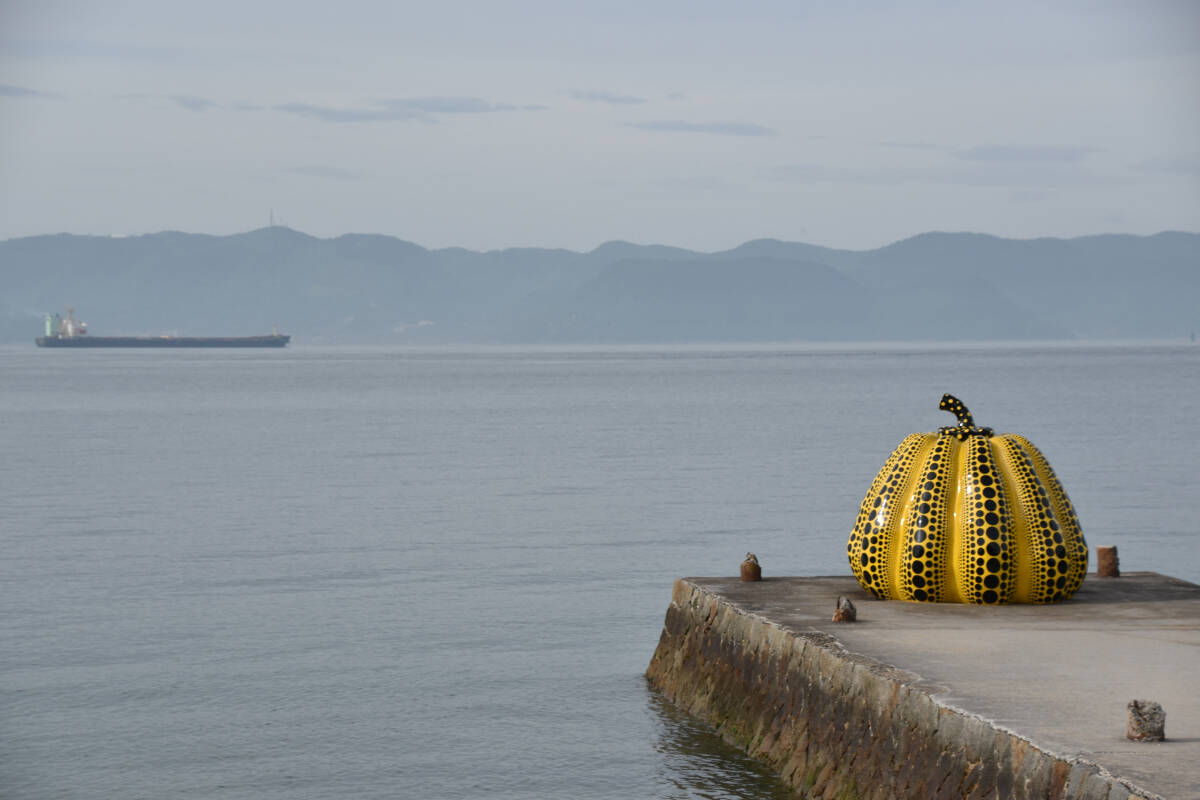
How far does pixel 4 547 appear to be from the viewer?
29.8 meters

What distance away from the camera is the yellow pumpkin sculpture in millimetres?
14953

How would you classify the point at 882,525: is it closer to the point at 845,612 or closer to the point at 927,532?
the point at 927,532

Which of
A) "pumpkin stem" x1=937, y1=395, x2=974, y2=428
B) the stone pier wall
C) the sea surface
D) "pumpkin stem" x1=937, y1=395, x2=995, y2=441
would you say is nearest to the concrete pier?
the stone pier wall

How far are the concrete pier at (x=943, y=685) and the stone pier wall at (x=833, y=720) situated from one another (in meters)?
0.02

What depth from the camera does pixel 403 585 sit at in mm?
25000

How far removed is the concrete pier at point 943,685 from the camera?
9773 mm

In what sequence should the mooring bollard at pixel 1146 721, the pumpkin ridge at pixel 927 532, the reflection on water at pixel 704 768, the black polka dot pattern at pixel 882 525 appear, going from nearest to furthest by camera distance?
1. the mooring bollard at pixel 1146 721
2. the reflection on water at pixel 704 768
3. the pumpkin ridge at pixel 927 532
4. the black polka dot pattern at pixel 882 525

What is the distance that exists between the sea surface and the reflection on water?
0.11 feet

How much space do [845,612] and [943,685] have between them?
2678 mm

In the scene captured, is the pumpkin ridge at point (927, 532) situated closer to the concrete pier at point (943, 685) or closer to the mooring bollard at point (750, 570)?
the concrete pier at point (943, 685)

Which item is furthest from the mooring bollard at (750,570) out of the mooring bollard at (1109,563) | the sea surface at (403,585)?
the mooring bollard at (1109,563)

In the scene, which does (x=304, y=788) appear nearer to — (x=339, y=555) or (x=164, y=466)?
(x=339, y=555)

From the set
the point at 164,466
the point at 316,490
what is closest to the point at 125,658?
the point at 316,490

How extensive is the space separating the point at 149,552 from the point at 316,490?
42.4 feet
